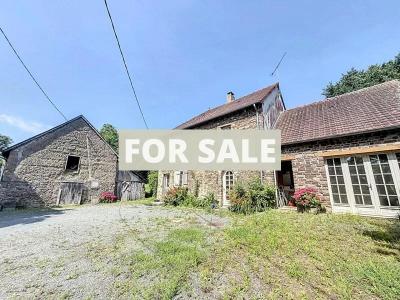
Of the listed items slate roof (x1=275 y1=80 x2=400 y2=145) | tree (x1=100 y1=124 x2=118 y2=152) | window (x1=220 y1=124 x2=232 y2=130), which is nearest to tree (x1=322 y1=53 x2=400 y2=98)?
slate roof (x1=275 y1=80 x2=400 y2=145)

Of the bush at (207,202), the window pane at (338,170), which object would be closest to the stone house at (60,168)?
the bush at (207,202)

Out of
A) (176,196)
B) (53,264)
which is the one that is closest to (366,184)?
(53,264)

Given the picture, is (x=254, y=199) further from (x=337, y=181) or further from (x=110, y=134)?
(x=110, y=134)

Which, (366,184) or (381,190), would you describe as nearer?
(381,190)

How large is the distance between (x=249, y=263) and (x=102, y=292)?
2.40m

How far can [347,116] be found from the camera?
27.6 feet

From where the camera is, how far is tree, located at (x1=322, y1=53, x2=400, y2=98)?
59.3 feet

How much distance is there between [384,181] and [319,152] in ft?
7.03

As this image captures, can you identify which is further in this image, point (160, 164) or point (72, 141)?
point (72, 141)

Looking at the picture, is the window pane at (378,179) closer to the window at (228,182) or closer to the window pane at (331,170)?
the window pane at (331,170)

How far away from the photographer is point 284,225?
5719 millimetres

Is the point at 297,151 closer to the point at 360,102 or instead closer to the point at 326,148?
the point at 326,148

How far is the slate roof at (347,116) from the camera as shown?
7153 mm

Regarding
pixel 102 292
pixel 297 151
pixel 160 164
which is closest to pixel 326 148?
pixel 297 151
